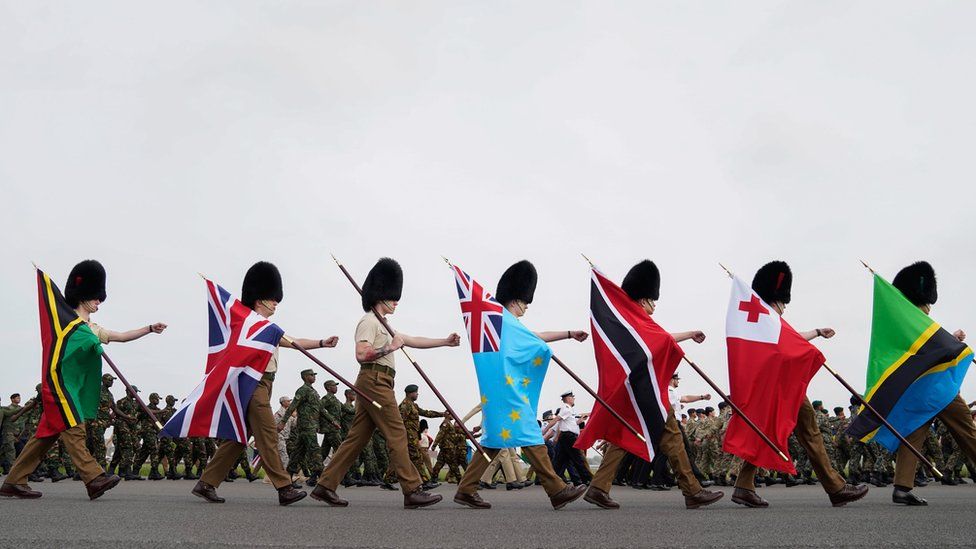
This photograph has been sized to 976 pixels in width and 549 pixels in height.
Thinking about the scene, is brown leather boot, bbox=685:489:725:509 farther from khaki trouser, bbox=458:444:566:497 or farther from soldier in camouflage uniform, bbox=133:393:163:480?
soldier in camouflage uniform, bbox=133:393:163:480


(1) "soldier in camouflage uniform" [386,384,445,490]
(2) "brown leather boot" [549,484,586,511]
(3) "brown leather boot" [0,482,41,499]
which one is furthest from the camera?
(1) "soldier in camouflage uniform" [386,384,445,490]

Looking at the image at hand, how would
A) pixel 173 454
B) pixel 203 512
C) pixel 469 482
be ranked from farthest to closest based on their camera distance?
pixel 173 454
pixel 469 482
pixel 203 512

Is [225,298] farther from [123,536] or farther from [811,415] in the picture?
[811,415]

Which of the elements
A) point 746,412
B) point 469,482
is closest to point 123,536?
point 469,482

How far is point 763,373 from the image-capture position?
30.5ft

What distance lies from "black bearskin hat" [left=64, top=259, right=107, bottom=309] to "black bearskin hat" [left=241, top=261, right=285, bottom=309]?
5.25 feet

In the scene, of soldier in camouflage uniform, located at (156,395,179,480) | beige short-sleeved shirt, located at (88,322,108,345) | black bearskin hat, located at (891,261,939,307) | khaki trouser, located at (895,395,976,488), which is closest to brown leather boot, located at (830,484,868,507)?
khaki trouser, located at (895,395,976,488)

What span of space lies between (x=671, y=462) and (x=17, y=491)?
6.58m

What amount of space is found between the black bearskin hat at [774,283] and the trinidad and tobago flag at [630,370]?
1.30 metres

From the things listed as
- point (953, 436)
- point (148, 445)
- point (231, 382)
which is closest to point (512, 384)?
point (231, 382)

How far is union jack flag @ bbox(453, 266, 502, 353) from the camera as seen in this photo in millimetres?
9328

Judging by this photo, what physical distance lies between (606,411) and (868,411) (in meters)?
2.66

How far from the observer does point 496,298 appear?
10.0 meters

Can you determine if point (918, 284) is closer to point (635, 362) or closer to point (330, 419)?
point (635, 362)
